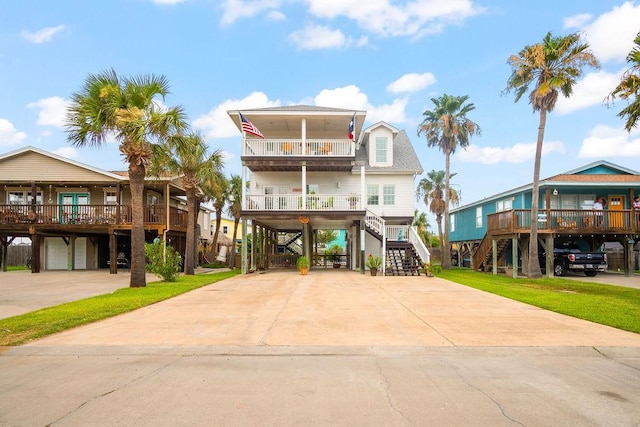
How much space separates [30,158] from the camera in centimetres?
2697

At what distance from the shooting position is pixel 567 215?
24.3 meters

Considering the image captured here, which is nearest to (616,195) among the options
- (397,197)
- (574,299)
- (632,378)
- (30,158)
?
(397,197)

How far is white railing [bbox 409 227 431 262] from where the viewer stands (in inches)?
935

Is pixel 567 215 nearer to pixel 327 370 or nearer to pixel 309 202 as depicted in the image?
pixel 309 202

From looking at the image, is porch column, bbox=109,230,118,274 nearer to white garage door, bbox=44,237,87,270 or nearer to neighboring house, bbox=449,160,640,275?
white garage door, bbox=44,237,87,270

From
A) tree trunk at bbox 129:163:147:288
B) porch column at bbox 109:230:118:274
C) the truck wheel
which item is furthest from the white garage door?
the truck wheel

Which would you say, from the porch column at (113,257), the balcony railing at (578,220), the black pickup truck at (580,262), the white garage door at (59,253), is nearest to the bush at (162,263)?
the porch column at (113,257)

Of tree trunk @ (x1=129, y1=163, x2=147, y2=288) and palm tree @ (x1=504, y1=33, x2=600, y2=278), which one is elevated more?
palm tree @ (x1=504, y1=33, x2=600, y2=278)

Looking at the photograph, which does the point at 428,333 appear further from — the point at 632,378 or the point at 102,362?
the point at 102,362

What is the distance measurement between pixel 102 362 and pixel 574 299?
Result: 13045 mm

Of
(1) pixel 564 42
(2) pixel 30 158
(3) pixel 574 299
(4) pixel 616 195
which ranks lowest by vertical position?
(3) pixel 574 299

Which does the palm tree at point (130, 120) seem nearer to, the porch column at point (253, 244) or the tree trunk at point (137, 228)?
the tree trunk at point (137, 228)

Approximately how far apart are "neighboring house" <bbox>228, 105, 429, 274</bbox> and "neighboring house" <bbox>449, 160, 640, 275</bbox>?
5.38 m

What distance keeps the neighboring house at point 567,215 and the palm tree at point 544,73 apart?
1813mm
